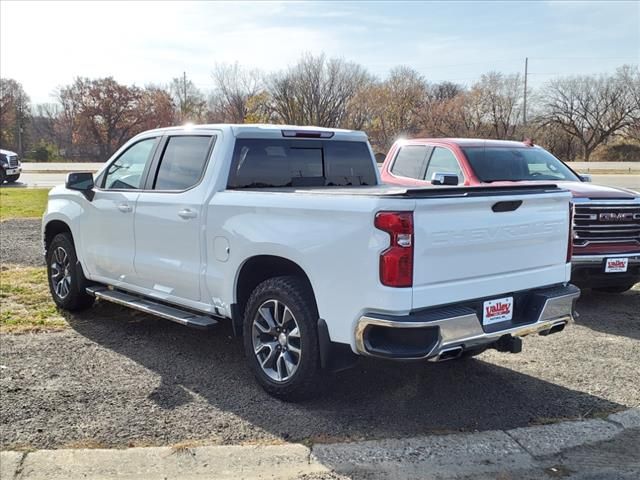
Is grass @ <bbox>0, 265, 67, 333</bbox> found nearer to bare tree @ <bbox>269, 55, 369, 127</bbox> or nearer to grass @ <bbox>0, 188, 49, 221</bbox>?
grass @ <bbox>0, 188, 49, 221</bbox>

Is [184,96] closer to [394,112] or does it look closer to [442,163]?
[394,112]

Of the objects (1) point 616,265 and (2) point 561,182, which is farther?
(2) point 561,182

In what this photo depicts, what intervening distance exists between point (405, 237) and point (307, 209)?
757 mm

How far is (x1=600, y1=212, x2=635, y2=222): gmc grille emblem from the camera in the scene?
23.5 ft

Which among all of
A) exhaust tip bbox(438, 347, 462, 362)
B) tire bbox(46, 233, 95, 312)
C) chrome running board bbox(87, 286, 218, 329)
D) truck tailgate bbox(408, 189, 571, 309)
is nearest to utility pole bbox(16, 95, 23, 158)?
tire bbox(46, 233, 95, 312)

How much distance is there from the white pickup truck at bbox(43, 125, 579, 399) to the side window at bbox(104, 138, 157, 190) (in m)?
0.02

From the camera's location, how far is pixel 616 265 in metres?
7.04

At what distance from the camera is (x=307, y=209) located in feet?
13.4

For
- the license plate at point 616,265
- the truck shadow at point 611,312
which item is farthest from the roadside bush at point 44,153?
the license plate at point 616,265

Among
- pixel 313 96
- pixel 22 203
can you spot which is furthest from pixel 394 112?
pixel 22 203

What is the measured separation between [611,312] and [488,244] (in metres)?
3.88

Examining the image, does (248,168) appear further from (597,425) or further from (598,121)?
(598,121)

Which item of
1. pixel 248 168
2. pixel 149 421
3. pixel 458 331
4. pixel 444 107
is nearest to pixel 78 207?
pixel 248 168

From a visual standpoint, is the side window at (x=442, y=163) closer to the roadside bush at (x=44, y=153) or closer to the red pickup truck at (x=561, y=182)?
the red pickup truck at (x=561, y=182)
